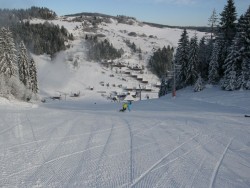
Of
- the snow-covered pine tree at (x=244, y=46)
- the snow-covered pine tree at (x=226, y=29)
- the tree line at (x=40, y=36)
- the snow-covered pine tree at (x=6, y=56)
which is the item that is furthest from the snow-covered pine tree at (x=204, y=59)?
the tree line at (x=40, y=36)

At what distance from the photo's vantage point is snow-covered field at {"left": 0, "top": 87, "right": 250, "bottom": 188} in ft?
30.3

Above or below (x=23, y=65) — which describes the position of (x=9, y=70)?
below

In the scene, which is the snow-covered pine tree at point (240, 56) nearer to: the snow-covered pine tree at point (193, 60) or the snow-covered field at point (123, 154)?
the snow-covered pine tree at point (193, 60)

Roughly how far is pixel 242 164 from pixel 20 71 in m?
54.4

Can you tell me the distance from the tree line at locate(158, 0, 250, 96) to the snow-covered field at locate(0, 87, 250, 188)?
2207 centimetres

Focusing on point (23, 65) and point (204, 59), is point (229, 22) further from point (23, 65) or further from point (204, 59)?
point (23, 65)

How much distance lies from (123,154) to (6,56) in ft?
151

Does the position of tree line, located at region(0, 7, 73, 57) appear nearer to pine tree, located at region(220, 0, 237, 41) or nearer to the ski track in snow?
pine tree, located at region(220, 0, 237, 41)

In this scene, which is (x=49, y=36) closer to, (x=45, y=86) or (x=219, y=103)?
(x=45, y=86)

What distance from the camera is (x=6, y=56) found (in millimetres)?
51750

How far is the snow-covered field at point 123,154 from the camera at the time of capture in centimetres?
924

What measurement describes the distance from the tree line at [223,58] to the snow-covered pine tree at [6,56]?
96.9ft

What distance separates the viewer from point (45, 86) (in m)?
116

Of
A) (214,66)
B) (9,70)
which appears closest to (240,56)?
(214,66)
